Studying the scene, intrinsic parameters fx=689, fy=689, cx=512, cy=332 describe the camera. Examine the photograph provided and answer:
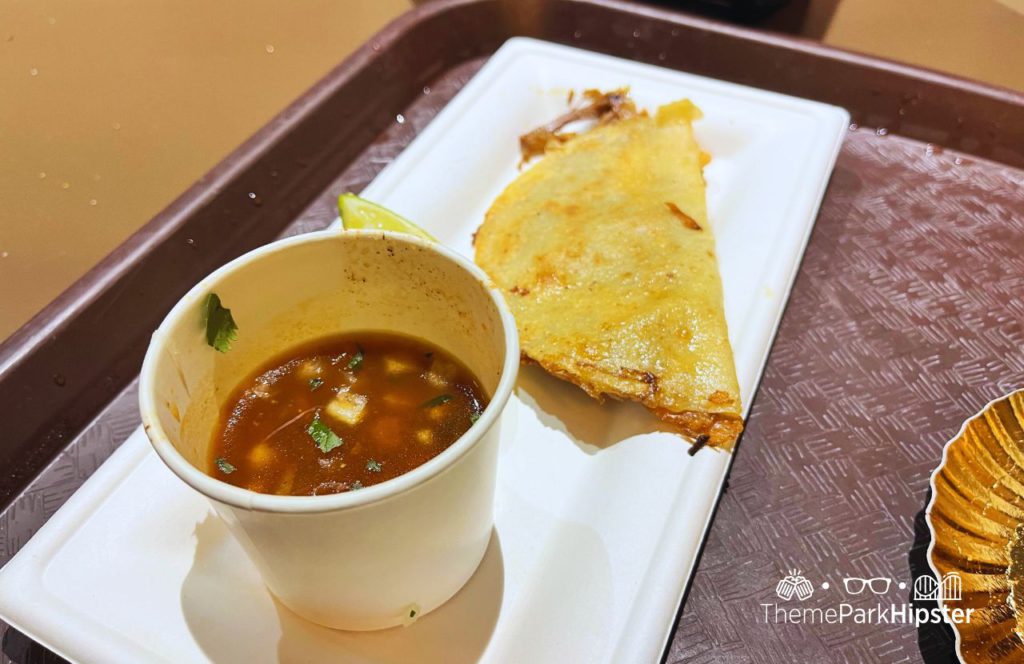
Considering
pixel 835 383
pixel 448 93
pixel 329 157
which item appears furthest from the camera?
pixel 448 93

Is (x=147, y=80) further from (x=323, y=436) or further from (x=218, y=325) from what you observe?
(x=323, y=436)

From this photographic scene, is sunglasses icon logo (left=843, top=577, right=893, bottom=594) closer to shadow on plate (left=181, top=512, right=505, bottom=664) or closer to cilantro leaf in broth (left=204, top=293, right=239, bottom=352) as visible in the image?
shadow on plate (left=181, top=512, right=505, bottom=664)

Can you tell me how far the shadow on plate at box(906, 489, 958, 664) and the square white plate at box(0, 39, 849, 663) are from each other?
0.36 m

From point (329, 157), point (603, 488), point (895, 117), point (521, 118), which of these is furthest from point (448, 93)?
point (603, 488)

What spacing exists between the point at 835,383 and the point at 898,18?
2004mm

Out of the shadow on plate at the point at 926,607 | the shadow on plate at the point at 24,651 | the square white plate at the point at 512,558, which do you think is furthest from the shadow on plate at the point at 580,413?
the shadow on plate at the point at 24,651

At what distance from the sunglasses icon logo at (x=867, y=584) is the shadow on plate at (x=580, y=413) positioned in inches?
15.3

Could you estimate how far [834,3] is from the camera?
275 centimetres

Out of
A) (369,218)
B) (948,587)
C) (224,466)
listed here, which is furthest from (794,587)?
(369,218)

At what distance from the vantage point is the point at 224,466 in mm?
988

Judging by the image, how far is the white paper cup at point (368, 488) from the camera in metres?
0.83

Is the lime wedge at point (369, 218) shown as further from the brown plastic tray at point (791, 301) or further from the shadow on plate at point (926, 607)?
the shadow on plate at point (926, 607)

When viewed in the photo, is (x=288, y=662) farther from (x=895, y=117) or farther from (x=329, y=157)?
(x=895, y=117)

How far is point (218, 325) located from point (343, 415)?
0.74 ft
